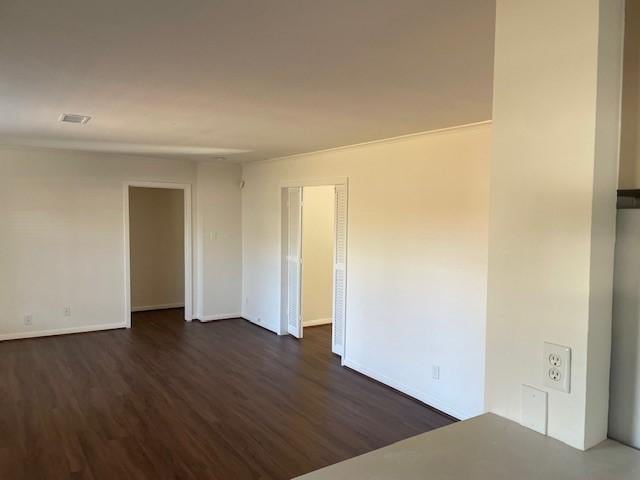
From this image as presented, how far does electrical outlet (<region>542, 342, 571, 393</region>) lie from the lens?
1.20 meters

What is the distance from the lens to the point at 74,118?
3846 millimetres

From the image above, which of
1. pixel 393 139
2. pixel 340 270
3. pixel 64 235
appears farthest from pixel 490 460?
pixel 64 235

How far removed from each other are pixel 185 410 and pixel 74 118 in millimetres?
2597

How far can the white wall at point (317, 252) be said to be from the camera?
6.88m

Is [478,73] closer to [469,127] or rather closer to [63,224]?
[469,127]

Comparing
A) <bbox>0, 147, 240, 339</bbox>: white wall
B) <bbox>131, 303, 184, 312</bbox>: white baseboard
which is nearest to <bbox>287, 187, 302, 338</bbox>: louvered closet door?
<bbox>0, 147, 240, 339</bbox>: white wall

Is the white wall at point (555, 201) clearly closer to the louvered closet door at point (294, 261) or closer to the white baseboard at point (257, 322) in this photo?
the louvered closet door at point (294, 261)

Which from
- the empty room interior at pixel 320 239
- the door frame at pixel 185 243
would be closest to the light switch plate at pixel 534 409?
the empty room interior at pixel 320 239

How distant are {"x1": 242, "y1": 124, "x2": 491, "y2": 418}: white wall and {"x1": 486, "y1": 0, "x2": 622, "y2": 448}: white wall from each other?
248 centimetres

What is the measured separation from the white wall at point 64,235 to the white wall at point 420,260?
9.52 feet

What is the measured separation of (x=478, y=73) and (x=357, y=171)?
107 inches

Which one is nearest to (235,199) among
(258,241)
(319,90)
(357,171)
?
(258,241)

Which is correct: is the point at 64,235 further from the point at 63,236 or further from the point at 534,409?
the point at 534,409

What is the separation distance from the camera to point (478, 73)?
245 cm
